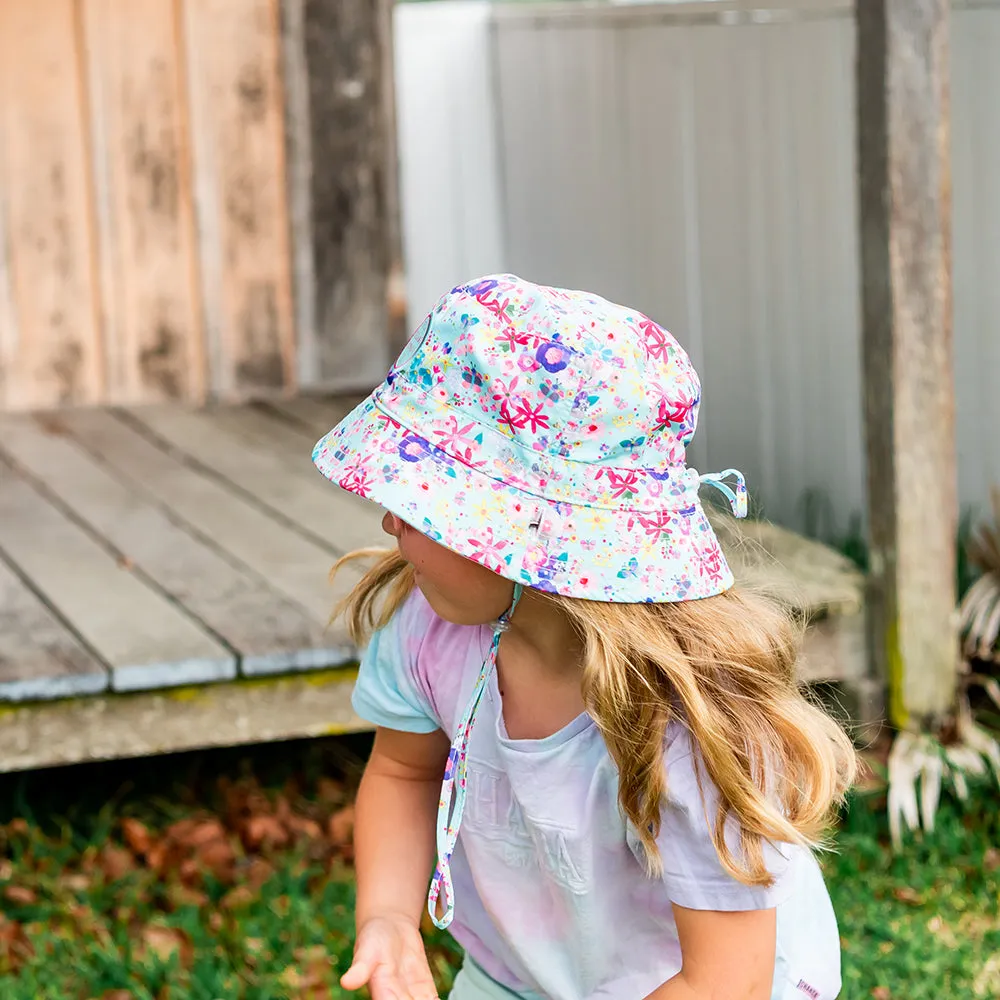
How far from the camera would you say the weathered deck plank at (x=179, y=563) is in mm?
3160

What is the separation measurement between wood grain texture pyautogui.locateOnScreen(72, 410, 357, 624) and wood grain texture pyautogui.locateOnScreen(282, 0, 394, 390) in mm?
799

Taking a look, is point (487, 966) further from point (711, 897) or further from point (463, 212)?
point (463, 212)

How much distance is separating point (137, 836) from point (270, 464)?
1.57 metres

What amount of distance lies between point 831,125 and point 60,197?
250 cm

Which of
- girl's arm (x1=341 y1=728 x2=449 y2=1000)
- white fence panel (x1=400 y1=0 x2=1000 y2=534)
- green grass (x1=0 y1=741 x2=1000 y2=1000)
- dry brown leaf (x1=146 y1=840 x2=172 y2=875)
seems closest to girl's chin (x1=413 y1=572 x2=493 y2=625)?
girl's arm (x1=341 y1=728 x2=449 y2=1000)

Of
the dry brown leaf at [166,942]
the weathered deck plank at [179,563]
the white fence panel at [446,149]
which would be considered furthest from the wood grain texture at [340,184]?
the dry brown leaf at [166,942]

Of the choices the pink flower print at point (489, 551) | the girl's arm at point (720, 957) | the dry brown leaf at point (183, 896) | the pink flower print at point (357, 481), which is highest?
the pink flower print at point (357, 481)

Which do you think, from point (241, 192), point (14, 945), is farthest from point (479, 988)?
point (241, 192)

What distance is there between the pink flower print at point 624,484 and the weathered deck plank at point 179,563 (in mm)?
1725

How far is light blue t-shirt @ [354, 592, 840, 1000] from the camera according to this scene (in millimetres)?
1582

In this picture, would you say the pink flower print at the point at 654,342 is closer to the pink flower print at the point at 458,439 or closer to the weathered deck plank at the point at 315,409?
the pink flower print at the point at 458,439

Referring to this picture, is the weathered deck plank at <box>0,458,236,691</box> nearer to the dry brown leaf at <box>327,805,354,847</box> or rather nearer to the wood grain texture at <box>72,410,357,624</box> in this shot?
the wood grain texture at <box>72,410,357,624</box>

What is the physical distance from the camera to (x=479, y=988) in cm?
192

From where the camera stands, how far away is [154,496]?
4277 mm
